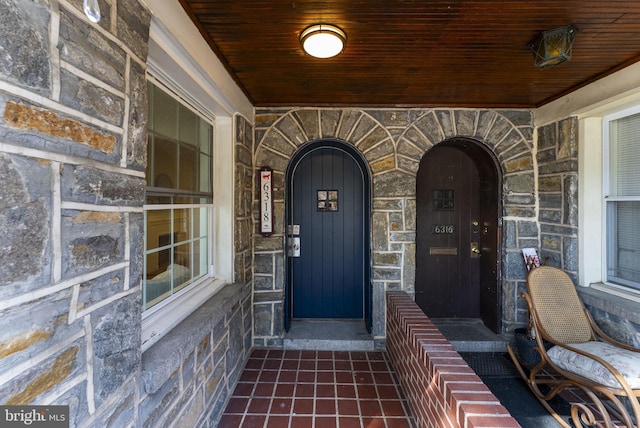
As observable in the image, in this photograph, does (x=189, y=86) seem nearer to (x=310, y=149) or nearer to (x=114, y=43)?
(x=114, y=43)

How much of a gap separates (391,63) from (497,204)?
1.95 meters

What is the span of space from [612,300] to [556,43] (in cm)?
200

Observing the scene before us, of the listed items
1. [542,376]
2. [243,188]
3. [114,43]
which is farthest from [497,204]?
[114,43]

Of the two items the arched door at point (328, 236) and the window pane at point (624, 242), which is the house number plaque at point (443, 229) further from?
the window pane at point (624, 242)

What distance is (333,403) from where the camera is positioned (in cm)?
224

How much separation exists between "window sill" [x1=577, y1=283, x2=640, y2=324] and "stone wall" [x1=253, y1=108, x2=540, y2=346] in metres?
0.58

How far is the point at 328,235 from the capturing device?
3.47 m

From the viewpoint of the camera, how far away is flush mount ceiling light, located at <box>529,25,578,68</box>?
1.81m

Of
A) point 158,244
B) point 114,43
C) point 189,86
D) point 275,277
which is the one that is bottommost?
point 275,277

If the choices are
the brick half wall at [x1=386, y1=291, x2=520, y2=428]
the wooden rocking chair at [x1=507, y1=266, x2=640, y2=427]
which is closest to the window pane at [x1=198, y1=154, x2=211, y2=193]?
the brick half wall at [x1=386, y1=291, x2=520, y2=428]

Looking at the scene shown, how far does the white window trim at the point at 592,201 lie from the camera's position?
264cm

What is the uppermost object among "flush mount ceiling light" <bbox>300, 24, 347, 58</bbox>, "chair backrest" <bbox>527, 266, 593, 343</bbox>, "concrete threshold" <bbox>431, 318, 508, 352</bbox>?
"flush mount ceiling light" <bbox>300, 24, 347, 58</bbox>

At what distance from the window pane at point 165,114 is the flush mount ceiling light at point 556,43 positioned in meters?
2.34

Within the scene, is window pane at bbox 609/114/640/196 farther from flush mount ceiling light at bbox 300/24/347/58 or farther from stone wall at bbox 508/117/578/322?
flush mount ceiling light at bbox 300/24/347/58
